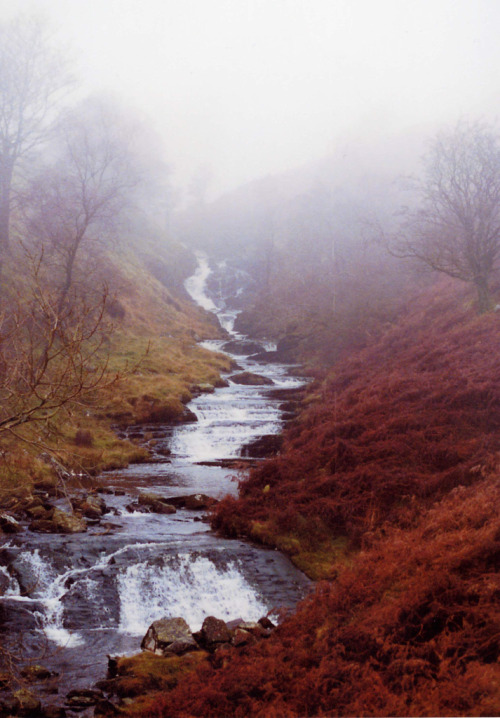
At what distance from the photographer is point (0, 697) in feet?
18.1

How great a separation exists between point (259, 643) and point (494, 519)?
339cm

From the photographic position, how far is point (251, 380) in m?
27.8

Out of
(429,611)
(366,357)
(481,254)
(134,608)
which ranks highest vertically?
(481,254)

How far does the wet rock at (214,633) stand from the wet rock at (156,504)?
4970mm

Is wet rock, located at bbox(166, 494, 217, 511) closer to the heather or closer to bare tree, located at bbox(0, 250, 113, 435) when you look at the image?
the heather

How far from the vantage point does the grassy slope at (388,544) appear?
4590 mm

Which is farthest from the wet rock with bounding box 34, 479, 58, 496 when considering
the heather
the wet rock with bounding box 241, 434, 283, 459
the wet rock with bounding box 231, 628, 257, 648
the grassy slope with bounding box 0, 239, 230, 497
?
the wet rock with bounding box 231, 628, 257, 648

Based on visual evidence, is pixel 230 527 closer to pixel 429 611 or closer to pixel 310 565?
pixel 310 565

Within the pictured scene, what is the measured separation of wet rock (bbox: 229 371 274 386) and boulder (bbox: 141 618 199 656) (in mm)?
20267

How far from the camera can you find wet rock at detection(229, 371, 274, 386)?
2744cm

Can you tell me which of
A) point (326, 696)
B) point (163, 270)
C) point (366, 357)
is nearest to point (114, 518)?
point (326, 696)

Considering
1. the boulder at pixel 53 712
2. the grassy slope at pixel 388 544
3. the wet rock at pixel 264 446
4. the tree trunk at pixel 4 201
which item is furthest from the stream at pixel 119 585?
the tree trunk at pixel 4 201

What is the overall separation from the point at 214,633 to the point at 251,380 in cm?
2103

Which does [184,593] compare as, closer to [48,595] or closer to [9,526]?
[48,595]
